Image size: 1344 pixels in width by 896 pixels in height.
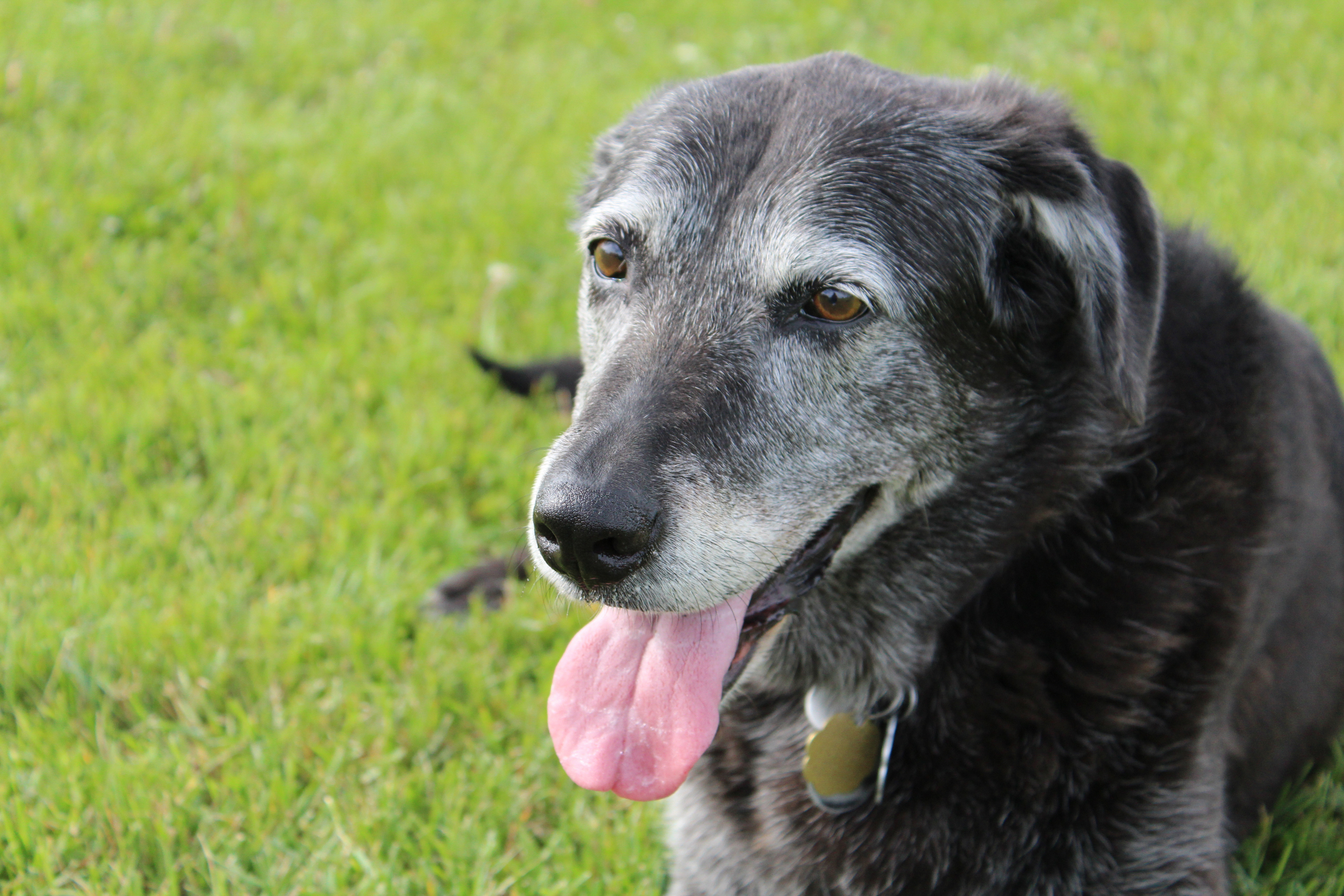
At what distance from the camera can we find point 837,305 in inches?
109

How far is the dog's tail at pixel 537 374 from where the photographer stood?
15.8 feet

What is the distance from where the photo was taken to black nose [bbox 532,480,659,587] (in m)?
2.40

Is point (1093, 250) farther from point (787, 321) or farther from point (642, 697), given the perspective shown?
point (642, 697)

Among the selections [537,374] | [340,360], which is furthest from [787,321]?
[340,360]

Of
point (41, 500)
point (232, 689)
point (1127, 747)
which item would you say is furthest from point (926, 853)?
point (41, 500)

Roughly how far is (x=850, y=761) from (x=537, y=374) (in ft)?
8.02

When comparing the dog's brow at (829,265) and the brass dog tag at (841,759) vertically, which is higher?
the dog's brow at (829,265)

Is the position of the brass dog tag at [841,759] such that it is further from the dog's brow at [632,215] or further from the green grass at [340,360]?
the dog's brow at [632,215]

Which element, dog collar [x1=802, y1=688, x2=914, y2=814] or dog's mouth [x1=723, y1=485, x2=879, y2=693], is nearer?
dog's mouth [x1=723, y1=485, x2=879, y2=693]

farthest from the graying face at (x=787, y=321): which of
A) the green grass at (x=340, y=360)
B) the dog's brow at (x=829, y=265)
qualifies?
the green grass at (x=340, y=360)

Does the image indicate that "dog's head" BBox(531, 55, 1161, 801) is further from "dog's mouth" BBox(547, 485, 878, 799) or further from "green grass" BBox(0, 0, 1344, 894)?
"green grass" BBox(0, 0, 1344, 894)

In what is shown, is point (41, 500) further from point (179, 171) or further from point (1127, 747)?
point (1127, 747)

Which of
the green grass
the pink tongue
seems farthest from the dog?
the green grass

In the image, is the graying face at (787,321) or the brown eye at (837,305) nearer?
the graying face at (787,321)
